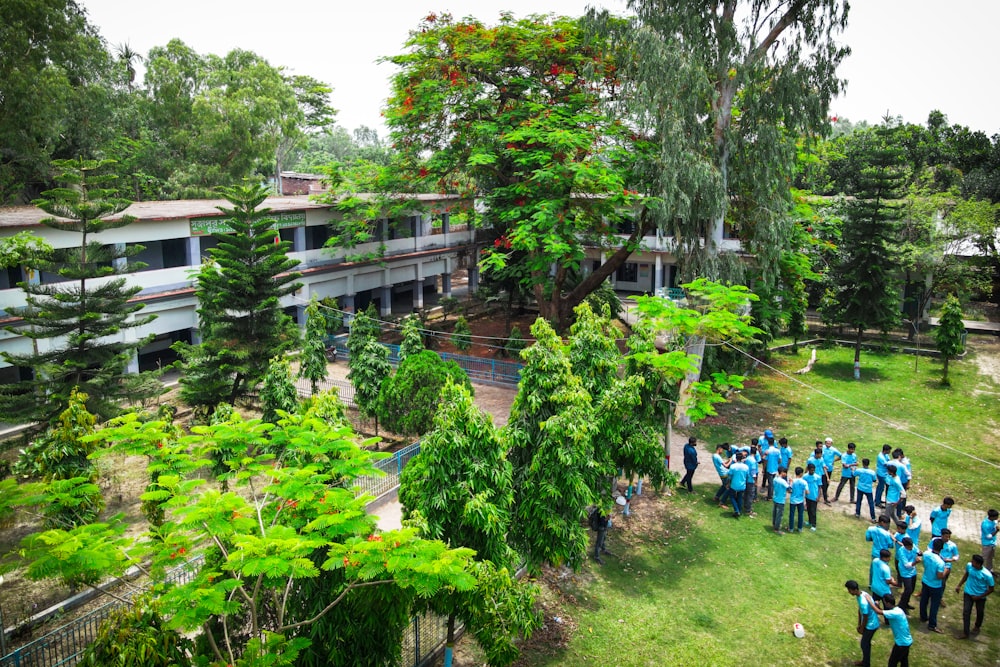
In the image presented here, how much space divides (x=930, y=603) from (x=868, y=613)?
1.96 metres

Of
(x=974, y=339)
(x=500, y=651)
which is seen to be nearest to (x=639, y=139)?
(x=500, y=651)

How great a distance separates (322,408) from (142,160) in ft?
92.5

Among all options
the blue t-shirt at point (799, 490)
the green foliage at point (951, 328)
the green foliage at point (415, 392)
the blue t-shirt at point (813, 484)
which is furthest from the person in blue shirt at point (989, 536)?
the green foliage at point (951, 328)

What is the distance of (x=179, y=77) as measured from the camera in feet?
104

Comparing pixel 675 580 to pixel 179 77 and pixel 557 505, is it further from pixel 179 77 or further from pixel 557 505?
pixel 179 77

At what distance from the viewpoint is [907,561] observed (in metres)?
9.78

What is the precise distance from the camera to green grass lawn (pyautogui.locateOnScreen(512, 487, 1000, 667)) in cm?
907

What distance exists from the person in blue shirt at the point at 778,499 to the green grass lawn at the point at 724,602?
0.28 meters

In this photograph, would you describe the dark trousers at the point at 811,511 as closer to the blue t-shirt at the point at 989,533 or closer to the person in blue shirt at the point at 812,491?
the person in blue shirt at the point at 812,491

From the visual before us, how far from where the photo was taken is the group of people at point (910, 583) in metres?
8.46

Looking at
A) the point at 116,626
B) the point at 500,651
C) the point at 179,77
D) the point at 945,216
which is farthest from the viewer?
the point at 179,77

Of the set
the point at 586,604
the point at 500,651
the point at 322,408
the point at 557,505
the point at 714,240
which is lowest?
the point at 586,604

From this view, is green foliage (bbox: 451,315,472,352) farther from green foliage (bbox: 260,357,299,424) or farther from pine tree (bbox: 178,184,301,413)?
green foliage (bbox: 260,357,299,424)

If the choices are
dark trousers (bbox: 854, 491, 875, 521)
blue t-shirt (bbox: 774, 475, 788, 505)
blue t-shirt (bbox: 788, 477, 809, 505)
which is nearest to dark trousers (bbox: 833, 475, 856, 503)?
dark trousers (bbox: 854, 491, 875, 521)
